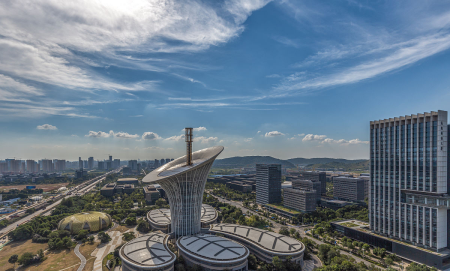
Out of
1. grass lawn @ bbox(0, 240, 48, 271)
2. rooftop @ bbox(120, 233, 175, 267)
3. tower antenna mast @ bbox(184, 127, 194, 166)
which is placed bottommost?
grass lawn @ bbox(0, 240, 48, 271)

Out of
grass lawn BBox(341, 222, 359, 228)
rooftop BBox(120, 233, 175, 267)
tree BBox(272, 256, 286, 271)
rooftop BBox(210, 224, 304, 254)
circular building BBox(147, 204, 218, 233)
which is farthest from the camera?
circular building BBox(147, 204, 218, 233)

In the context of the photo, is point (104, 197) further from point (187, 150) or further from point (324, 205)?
point (324, 205)

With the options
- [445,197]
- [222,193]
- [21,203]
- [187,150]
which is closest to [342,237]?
[445,197]

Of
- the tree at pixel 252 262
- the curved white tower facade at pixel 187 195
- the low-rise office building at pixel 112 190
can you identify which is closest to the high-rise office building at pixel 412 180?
the tree at pixel 252 262

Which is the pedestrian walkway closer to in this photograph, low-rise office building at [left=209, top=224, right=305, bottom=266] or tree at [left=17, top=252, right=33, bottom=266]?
tree at [left=17, top=252, right=33, bottom=266]

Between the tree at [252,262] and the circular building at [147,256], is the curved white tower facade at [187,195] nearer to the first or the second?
the circular building at [147,256]

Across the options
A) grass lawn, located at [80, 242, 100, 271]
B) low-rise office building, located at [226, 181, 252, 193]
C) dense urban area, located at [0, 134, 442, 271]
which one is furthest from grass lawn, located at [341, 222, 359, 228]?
low-rise office building, located at [226, 181, 252, 193]

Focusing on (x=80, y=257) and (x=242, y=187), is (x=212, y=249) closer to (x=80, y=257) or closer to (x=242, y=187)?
(x=80, y=257)
